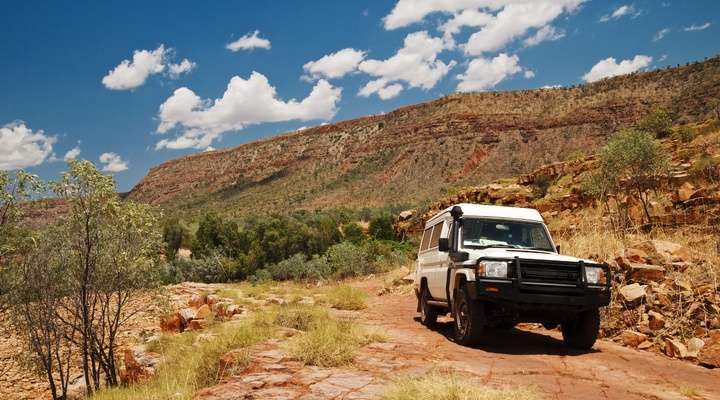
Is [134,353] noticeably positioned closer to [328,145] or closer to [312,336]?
[312,336]

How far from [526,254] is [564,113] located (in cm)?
6643

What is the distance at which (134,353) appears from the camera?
1230 cm

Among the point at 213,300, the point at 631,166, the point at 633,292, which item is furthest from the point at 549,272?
the point at 631,166

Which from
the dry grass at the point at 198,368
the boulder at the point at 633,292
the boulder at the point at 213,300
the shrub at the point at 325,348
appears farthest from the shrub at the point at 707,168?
the boulder at the point at 213,300

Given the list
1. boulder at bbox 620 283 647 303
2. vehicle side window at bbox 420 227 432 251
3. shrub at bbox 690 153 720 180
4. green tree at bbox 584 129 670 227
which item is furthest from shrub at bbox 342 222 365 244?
boulder at bbox 620 283 647 303

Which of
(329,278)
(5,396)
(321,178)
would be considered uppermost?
(321,178)

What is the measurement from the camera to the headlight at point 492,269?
7.12m

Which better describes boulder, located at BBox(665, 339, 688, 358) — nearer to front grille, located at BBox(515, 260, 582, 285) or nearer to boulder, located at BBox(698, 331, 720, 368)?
boulder, located at BBox(698, 331, 720, 368)

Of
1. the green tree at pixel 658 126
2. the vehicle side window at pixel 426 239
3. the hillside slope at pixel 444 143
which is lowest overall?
the vehicle side window at pixel 426 239

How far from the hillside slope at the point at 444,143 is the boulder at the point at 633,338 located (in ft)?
152

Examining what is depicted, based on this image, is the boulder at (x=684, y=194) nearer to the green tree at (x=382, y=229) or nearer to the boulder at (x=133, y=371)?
the boulder at (x=133, y=371)

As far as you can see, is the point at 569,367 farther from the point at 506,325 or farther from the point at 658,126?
the point at 658,126

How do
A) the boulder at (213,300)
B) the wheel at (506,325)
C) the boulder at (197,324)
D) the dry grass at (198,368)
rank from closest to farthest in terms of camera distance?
the dry grass at (198,368)
the wheel at (506,325)
the boulder at (197,324)
the boulder at (213,300)

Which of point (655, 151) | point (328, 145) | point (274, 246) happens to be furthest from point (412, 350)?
point (328, 145)
